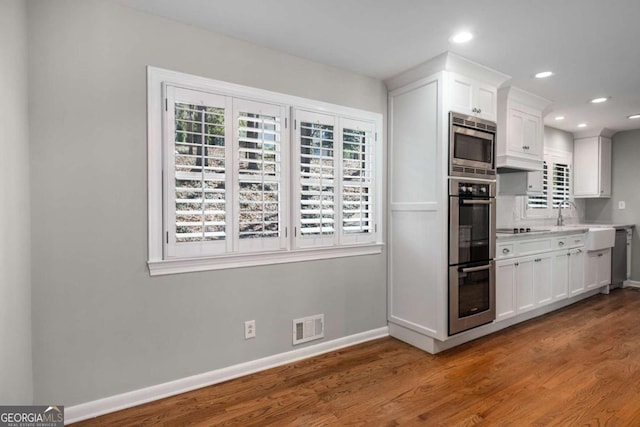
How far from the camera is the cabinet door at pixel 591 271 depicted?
4.55 meters

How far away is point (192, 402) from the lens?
7.27ft

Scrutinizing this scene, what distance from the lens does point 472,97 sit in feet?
9.95

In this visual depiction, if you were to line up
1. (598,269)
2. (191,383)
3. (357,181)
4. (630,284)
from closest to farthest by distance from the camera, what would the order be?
(191,383) < (357,181) < (598,269) < (630,284)

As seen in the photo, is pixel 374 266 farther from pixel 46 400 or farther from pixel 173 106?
pixel 46 400

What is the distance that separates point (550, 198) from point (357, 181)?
12.5 feet

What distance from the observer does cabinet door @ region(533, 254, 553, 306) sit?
3.77 metres

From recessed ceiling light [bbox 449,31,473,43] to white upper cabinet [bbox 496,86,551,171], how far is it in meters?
1.35

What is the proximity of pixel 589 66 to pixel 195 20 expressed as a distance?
327 cm

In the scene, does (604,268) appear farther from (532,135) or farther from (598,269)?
(532,135)

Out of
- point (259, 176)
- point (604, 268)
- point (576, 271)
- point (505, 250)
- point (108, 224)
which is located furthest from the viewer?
point (604, 268)

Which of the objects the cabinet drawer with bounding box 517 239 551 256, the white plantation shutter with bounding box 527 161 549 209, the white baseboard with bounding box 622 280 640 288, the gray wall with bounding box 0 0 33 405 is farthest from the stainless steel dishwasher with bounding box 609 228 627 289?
the gray wall with bounding box 0 0 33 405

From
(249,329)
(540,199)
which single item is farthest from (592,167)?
(249,329)

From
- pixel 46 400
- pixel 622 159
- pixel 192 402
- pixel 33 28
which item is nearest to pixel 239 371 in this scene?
pixel 192 402

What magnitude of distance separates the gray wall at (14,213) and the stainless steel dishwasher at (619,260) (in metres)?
6.70
